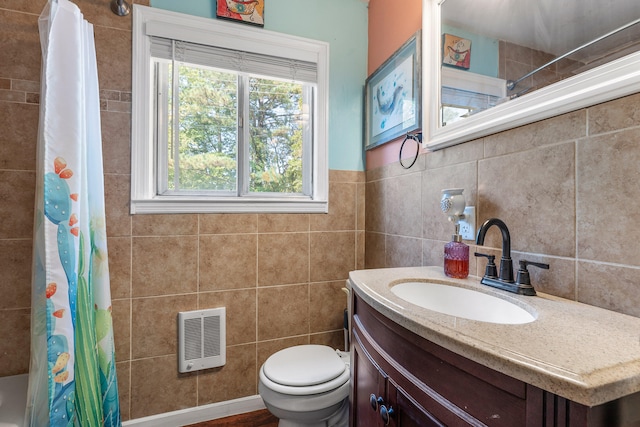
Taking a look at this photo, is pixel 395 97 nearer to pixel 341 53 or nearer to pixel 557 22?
pixel 341 53

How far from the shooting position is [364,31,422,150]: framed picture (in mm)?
1390

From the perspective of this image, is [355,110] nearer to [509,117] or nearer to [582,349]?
[509,117]

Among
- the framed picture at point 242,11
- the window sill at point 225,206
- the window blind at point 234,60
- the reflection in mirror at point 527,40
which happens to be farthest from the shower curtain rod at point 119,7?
the reflection in mirror at point 527,40

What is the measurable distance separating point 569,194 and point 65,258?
1565mm

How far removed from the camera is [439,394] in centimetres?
55

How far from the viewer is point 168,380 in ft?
5.00

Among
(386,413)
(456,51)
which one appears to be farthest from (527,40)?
(386,413)

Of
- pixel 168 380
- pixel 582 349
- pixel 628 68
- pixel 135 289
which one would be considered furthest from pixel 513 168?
pixel 168 380

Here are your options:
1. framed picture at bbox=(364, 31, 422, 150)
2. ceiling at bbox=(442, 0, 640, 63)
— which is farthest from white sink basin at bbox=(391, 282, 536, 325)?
framed picture at bbox=(364, 31, 422, 150)

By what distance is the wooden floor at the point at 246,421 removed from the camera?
1.55m

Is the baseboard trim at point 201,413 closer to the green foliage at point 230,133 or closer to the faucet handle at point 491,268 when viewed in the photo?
the green foliage at point 230,133

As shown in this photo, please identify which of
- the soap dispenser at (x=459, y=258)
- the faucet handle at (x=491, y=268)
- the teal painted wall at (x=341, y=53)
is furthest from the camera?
the teal painted wall at (x=341, y=53)

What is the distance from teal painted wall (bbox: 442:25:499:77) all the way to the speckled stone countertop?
0.76 metres

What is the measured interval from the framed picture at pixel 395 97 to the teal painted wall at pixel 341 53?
8 centimetres
